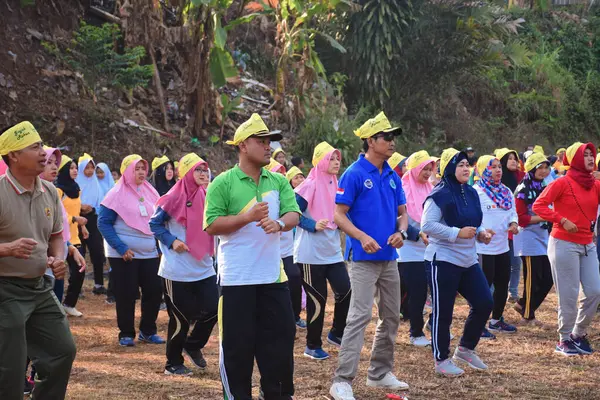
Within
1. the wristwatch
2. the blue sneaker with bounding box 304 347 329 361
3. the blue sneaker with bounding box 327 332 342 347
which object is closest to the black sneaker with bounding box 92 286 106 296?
the blue sneaker with bounding box 327 332 342 347

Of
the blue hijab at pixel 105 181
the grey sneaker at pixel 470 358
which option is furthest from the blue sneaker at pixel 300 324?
the blue hijab at pixel 105 181

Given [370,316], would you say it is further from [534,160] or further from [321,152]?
[534,160]

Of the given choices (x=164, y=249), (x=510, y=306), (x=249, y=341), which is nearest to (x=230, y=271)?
(x=249, y=341)

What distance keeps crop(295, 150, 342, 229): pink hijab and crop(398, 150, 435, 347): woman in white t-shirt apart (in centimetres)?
96

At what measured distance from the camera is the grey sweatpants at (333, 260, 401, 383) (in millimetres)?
6801

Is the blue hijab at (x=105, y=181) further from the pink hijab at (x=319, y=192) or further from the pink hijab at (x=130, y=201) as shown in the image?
the pink hijab at (x=319, y=192)

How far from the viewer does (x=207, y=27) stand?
60.8ft

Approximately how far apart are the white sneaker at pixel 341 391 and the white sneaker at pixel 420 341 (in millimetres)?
2805

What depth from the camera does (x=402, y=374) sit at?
788cm

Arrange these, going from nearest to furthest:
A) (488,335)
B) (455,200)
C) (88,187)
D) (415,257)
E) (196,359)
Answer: (455,200)
(196,359)
(488,335)
(415,257)
(88,187)

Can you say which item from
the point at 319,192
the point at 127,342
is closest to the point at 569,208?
the point at 319,192

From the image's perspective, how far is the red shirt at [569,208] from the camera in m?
8.51

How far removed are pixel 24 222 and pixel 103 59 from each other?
43.0ft

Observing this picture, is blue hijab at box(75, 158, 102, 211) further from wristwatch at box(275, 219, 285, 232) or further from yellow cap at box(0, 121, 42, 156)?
wristwatch at box(275, 219, 285, 232)
